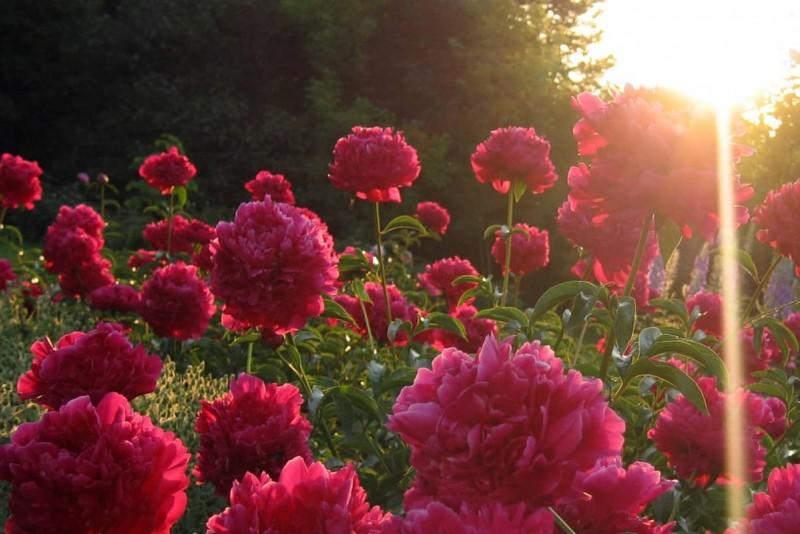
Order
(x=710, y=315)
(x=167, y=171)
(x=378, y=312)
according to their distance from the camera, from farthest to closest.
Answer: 1. (x=167, y=171)
2. (x=710, y=315)
3. (x=378, y=312)

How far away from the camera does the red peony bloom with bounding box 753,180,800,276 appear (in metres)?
2.13

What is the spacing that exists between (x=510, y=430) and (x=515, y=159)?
2.20 metres

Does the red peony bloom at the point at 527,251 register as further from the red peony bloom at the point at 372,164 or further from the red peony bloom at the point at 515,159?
the red peony bloom at the point at 372,164

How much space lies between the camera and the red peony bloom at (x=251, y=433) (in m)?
1.55

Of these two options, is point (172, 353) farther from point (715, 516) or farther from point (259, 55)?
point (259, 55)

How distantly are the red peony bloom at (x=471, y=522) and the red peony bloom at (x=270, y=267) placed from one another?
0.97 meters

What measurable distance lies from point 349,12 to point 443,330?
1236 centimetres

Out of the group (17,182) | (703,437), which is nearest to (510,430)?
(703,437)

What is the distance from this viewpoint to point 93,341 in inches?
68.4

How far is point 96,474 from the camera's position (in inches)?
44.9

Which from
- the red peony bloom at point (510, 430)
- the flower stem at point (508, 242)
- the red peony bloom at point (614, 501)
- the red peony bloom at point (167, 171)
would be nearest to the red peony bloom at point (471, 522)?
the red peony bloom at point (510, 430)

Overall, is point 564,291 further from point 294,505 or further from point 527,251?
point 527,251

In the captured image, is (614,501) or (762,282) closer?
(614,501)

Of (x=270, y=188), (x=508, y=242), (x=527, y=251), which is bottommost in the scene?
(x=270, y=188)
